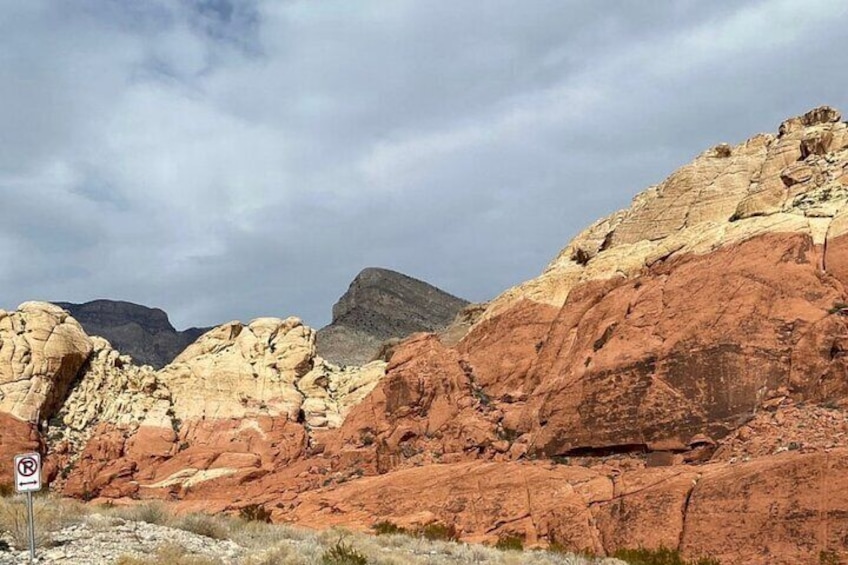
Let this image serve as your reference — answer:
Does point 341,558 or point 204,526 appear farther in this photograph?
point 204,526

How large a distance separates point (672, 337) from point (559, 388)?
6024 mm

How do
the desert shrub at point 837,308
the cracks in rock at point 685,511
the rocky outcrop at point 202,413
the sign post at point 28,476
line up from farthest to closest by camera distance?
the rocky outcrop at point 202,413, the desert shrub at point 837,308, the cracks in rock at point 685,511, the sign post at point 28,476

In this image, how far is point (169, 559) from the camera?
13.5 meters

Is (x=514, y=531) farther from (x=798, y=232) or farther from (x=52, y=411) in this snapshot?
(x=52, y=411)

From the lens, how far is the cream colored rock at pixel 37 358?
46094mm

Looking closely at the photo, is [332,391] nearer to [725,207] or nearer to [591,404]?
[591,404]

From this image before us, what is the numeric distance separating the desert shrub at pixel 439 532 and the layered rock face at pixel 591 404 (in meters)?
0.59

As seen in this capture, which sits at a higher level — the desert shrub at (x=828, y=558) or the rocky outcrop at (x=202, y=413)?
the rocky outcrop at (x=202, y=413)

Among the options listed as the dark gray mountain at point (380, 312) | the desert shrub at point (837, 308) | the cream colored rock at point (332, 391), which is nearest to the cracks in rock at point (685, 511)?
the desert shrub at point (837, 308)

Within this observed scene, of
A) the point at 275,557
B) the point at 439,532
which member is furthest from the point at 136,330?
the point at 275,557

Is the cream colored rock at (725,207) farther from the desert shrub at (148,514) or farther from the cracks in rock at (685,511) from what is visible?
the desert shrub at (148,514)

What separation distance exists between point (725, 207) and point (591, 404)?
1371 centimetres

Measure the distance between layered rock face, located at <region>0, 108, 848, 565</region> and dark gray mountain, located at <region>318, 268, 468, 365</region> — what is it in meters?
37.1

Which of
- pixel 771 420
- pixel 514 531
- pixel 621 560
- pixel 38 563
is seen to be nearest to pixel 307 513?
pixel 514 531
